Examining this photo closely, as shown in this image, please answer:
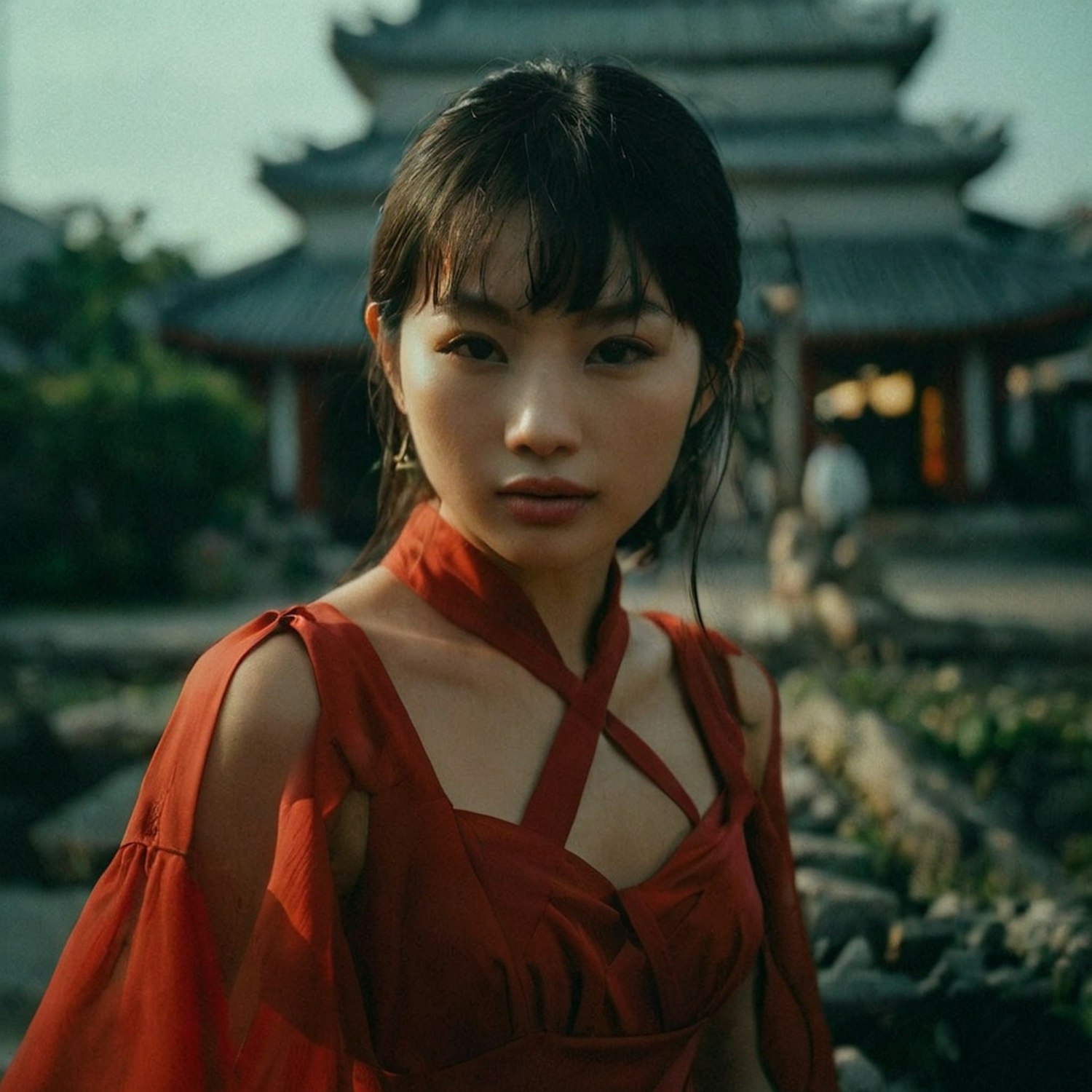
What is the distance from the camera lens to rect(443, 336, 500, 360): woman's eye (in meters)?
1.12

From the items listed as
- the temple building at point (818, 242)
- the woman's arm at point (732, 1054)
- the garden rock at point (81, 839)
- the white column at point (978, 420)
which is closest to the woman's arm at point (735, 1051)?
the woman's arm at point (732, 1054)

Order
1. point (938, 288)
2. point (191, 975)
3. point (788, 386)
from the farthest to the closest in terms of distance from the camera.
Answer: point (938, 288), point (788, 386), point (191, 975)

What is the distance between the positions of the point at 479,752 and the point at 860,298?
1454 centimetres

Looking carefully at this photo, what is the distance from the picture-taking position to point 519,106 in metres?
1.15

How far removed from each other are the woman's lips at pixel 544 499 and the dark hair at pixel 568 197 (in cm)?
18

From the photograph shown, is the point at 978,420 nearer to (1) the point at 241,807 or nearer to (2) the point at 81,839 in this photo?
(2) the point at 81,839

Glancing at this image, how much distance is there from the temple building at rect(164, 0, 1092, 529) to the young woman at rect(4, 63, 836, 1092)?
12.8 metres

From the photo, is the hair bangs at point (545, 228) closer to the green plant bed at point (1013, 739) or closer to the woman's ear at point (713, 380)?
the woman's ear at point (713, 380)

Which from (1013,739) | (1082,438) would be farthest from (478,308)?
(1082,438)

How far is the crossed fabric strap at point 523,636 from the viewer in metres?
1.21

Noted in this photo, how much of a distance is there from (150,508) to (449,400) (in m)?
10.4

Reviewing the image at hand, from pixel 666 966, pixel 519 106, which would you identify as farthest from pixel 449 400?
pixel 666 966

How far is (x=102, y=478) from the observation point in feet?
34.9

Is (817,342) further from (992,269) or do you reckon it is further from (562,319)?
(562,319)
